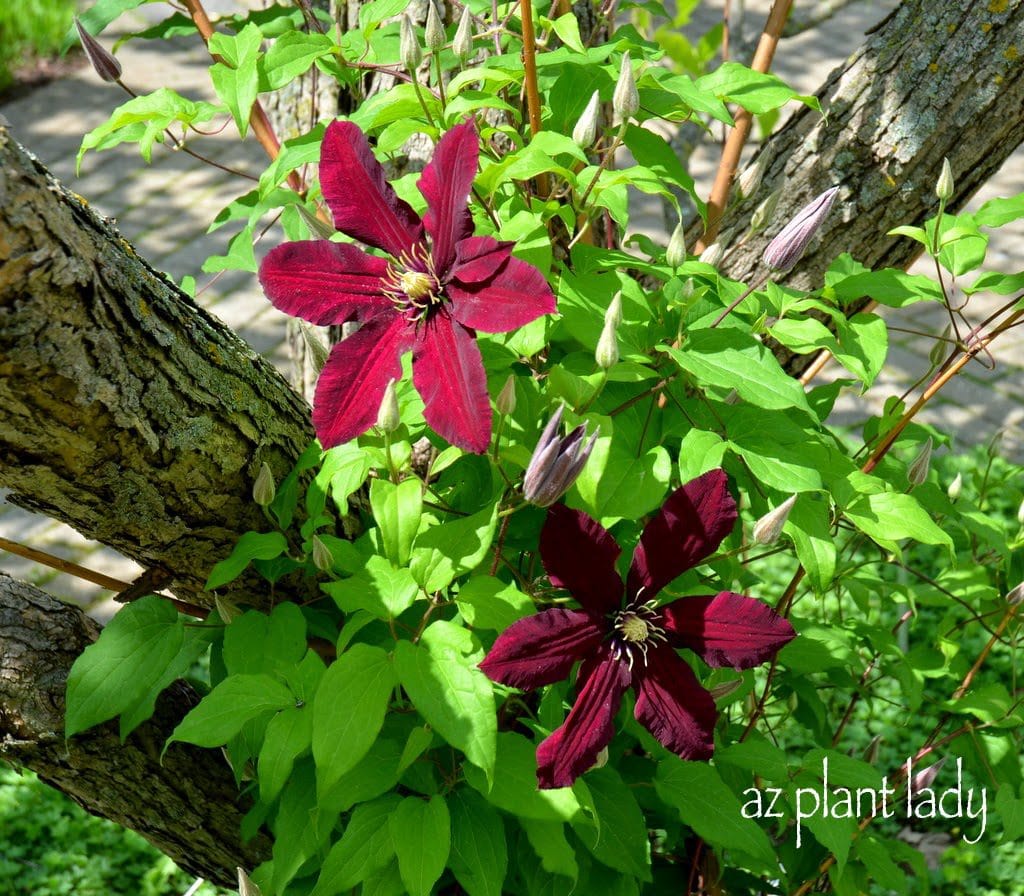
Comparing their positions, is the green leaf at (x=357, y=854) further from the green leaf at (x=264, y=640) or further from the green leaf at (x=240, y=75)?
the green leaf at (x=240, y=75)

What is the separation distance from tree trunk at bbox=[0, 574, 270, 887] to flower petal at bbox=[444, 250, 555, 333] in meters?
0.74

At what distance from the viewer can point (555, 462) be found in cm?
103

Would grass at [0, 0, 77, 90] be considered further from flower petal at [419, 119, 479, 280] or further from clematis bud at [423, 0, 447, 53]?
flower petal at [419, 119, 479, 280]

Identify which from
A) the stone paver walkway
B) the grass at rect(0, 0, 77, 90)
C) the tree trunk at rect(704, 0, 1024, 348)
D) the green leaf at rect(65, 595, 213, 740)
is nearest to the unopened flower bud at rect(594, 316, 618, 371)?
the green leaf at rect(65, 595, 213, 740)

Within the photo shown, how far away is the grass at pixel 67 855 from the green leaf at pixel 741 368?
5.93 feet

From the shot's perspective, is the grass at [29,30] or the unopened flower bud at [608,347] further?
the grass at [29,30]

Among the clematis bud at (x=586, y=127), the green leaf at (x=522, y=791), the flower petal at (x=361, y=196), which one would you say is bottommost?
the green leaf at (x=522, y=791)

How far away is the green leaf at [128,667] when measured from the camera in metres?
1.29

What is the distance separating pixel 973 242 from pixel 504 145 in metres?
0.65

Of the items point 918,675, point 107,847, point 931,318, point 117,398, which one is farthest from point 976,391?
point 117,398

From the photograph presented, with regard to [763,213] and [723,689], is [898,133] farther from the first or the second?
[723,689]

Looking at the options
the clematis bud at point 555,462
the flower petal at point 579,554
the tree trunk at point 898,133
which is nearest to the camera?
the clematis bud at point 555,462

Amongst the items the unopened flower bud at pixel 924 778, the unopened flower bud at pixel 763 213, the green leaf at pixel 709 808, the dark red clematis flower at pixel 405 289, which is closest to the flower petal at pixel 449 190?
the dark red clematis flower at pixel 405 289

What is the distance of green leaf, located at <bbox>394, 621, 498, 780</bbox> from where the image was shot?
41.7 inches
